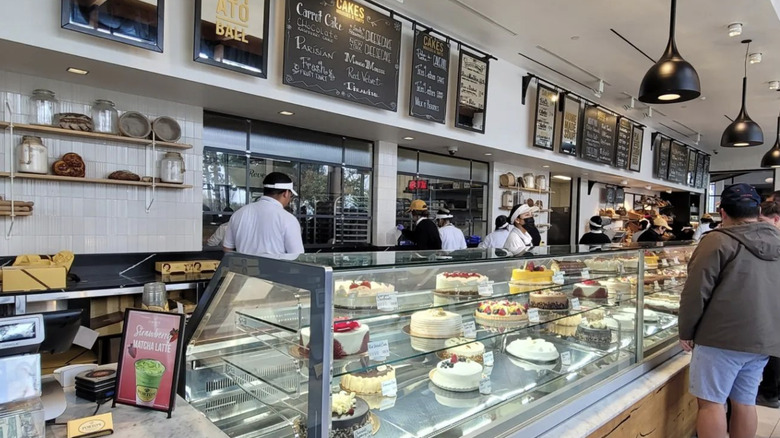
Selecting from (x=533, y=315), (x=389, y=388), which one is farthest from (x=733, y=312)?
(x=389, y=388)

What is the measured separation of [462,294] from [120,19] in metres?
2.68

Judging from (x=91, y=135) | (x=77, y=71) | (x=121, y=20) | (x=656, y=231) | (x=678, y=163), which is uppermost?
(x=678, y=163)

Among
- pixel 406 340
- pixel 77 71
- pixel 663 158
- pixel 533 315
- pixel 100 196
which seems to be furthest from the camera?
pixel 663 158

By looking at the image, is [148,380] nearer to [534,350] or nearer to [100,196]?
[534,350]

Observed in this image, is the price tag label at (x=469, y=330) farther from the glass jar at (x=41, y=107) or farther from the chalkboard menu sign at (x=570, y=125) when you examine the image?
the chalkboard menu sign at (x=570, y=125)

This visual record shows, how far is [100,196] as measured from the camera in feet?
11.6

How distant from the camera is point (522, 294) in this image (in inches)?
95.3

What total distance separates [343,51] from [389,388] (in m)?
3.03

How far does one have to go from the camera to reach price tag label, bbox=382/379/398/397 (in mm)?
1752

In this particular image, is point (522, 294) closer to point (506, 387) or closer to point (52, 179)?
point (506, 387)

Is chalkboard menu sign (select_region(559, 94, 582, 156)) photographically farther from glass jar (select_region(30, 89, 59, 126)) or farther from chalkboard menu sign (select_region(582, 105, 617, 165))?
glass jar (select_region(30, 89, 59, 126))

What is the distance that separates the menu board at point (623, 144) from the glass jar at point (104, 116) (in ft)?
25.1

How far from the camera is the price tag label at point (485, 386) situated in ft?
6.63

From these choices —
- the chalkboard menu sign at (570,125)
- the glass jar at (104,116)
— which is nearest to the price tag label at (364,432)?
the glass jar at (104,116)
